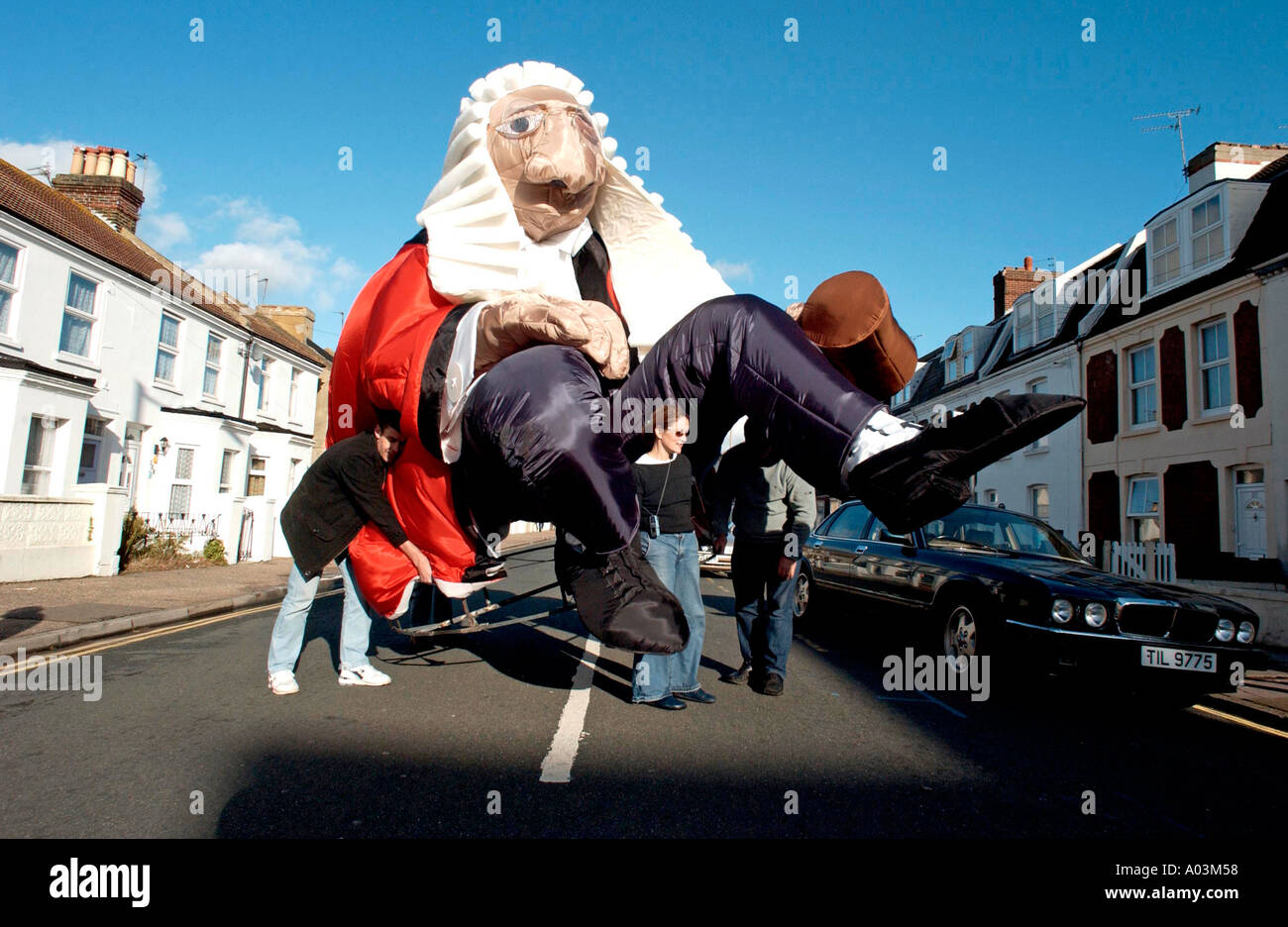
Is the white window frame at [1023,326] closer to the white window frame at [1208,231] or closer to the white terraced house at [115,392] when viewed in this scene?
the white window frame at [1208,231]

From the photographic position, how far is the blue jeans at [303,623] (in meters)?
4.79

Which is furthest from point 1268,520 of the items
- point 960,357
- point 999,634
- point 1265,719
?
point 960,357

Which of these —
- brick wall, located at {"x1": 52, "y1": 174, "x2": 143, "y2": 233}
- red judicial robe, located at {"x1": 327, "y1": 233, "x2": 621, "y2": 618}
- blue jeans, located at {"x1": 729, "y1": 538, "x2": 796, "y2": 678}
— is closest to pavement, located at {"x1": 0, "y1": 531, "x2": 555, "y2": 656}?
blue jeans, located at {"x1": 729, "y1": 538, "x2": 796, "y2": 678}

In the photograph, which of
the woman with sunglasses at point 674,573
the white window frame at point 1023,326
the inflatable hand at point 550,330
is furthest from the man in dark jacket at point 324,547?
the white window frame at point 1023,326

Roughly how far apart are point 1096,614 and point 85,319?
17.1 metres

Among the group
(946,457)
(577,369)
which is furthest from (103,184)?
(946,457)

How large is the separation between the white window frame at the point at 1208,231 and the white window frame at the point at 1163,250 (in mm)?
336

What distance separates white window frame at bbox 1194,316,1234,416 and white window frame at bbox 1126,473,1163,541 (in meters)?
1.80

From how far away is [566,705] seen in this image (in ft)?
15.6

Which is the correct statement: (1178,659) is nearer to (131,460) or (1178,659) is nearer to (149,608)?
(149,608)

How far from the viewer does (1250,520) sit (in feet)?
43.4

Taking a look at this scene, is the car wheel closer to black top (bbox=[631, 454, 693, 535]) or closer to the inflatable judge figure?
black top (bbox=[631, 454, 693, 535])

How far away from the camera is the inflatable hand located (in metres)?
1.54
